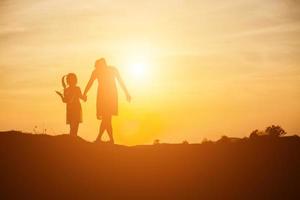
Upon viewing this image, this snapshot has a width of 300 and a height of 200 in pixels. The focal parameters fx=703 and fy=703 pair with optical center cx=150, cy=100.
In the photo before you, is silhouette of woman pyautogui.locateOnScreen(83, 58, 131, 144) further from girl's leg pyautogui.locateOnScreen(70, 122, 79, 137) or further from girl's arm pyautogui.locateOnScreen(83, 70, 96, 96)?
girl's leg pyautogui.locateOnScreen(70, 122, 79, 137)

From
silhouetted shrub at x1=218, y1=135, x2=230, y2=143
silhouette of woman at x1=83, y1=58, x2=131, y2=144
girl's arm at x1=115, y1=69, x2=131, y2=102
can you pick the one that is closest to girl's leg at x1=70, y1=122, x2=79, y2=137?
silhouette of woman at x1=83, y1=58, x2=131, y2=144

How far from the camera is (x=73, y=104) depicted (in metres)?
22.1

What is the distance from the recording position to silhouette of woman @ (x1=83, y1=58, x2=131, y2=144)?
71.7ft

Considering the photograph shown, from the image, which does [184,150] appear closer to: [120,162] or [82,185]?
[120,162]

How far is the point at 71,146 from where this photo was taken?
21.0m

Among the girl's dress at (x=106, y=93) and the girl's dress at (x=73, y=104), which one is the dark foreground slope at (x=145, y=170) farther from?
the girl's dress at (x=106, y=93)

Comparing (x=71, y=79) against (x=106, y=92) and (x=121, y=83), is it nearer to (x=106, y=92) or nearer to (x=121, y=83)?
(x=106, y=92)

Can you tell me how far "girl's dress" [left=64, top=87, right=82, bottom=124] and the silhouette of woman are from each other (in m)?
0.30

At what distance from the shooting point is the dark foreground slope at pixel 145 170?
63.8 ft

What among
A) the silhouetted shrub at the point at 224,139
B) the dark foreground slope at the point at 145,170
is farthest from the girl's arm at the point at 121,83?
the silhouetted shrub at the point at 224,139

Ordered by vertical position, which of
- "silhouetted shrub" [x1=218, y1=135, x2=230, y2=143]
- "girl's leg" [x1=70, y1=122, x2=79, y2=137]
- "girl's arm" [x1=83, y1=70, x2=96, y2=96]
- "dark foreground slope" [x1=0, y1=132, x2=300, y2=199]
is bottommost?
"dark foreground slope" [x1=0, y1=132, x2=300, y2=199]

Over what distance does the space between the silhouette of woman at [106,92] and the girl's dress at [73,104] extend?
304 mm

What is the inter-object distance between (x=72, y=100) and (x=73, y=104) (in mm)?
142

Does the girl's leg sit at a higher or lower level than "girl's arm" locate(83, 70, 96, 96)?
lower
